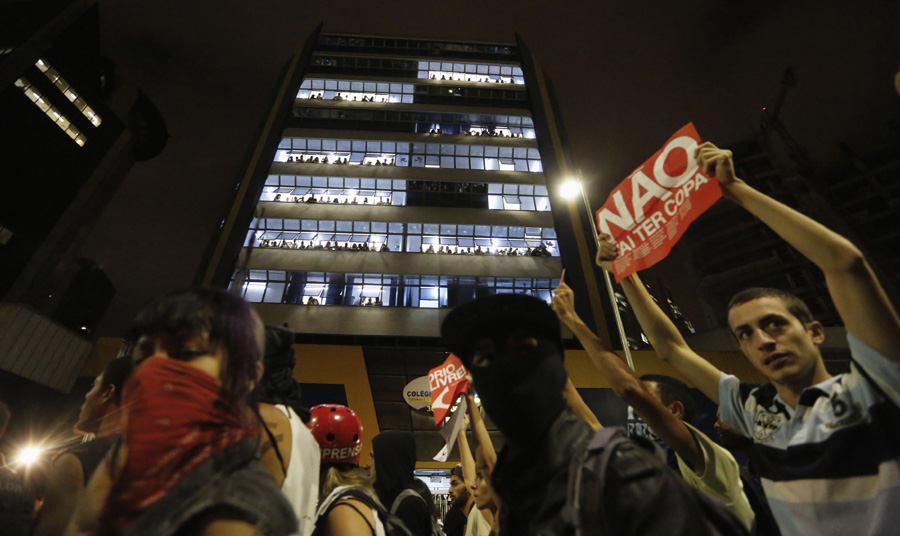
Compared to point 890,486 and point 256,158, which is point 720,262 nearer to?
point 256,158

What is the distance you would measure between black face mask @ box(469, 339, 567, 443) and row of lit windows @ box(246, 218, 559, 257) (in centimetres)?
2365

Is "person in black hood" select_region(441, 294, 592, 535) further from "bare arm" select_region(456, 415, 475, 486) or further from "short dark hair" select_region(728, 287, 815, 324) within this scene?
"bare arm" select_region(456, 415, 475, 486)

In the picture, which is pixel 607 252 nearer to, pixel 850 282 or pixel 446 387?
pixel 850 282

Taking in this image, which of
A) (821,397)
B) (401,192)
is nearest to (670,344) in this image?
(821,397)

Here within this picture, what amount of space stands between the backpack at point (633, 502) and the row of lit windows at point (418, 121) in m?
30.4

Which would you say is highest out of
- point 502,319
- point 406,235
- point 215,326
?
point 406,235

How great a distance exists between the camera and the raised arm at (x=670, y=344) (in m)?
2.45

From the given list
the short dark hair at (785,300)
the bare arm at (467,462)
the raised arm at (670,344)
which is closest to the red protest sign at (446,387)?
the bare arm at (467,462)

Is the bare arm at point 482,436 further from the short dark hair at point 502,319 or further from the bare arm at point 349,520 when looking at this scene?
the short dark hair at point 502,319

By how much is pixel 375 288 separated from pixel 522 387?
890 inches

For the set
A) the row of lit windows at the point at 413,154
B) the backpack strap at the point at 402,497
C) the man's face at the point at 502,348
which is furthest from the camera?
the row of lit windows at the point at 413,154

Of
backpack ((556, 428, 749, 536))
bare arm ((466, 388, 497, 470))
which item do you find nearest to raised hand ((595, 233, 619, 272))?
bare arm ((466, 388, 497, 470))

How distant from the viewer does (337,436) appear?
296cm

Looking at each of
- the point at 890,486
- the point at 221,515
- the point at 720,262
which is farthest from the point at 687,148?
the point at 720,262
